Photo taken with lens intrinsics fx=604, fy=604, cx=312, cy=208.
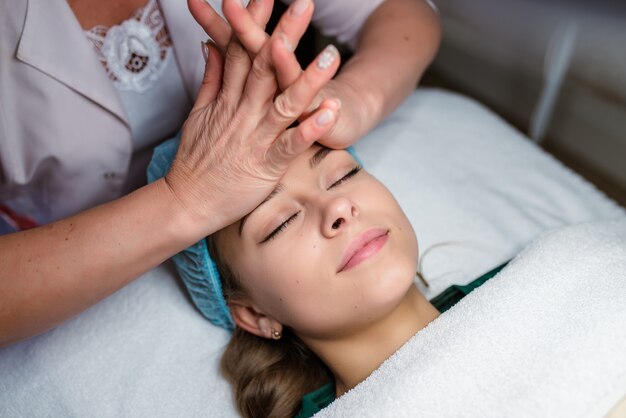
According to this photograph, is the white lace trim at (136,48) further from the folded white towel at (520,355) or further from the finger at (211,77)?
the folded white towel at (520,355)

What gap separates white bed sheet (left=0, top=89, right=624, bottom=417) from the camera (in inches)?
42.7

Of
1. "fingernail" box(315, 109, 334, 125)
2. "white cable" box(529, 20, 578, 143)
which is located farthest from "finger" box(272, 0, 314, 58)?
"white cable" box(529, 20, 578, 143)

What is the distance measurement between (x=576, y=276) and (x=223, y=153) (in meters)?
0.59

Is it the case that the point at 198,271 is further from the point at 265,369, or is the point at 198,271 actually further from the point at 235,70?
the point at 235,70

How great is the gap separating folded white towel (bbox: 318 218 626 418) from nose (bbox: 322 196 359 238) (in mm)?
208

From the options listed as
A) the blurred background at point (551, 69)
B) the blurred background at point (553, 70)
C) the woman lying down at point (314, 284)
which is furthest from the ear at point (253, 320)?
the blurred background at point (553, 70)

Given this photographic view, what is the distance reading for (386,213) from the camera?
0.97m

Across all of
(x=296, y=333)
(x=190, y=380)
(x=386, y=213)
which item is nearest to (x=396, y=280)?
(x=386, y=213)

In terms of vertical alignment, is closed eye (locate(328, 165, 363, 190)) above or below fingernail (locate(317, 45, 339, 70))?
below

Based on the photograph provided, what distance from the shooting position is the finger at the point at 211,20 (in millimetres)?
843

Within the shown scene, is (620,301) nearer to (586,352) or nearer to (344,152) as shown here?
(586,352)

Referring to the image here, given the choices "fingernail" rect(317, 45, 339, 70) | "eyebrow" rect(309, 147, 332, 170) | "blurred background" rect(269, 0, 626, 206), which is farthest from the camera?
"blurred background" rect(269, 0, 626, 206)

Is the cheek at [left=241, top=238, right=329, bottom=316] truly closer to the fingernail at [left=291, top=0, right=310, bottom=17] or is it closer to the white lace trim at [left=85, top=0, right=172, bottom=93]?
the fingernail at [left=291, top=0, right=310, bottom=17]

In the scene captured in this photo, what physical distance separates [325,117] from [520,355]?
0.45 metres
